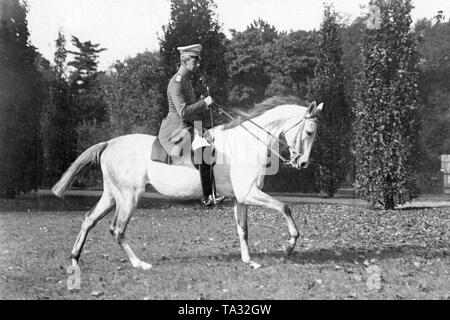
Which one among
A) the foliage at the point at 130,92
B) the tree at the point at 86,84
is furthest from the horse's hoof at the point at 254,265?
the tree at the point at 86,84

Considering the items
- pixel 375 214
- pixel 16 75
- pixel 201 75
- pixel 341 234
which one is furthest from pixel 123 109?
pixel 341 234

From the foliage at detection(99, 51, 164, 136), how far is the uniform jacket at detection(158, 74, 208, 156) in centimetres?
2317

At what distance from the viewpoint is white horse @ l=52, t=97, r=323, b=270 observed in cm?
798

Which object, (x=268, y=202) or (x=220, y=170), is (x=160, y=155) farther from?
(x=268, y=202)

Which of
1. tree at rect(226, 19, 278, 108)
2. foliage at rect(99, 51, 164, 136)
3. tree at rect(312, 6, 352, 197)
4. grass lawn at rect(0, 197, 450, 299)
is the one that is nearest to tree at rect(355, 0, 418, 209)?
grass lawn at rect(0, 197, 450, 299)

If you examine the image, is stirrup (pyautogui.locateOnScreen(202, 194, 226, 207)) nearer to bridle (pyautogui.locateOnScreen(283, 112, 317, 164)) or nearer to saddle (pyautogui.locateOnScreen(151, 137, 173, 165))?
saddle (pyautogui.locateOnScreen(151, 137, 173, 165))

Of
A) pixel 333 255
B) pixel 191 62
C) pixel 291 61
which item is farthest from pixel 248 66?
pixel 191 62

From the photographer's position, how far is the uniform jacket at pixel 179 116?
7814 millimetres

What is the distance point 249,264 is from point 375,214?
35.8ft

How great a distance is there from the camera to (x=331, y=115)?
29.5 meters

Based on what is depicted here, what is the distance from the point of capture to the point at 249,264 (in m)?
8.16

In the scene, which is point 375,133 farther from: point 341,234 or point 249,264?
point 249,264

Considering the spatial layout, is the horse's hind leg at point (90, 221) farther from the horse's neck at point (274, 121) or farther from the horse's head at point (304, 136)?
the horse's head at point (304, 136)

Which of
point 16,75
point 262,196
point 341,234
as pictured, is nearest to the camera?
point 262,196
